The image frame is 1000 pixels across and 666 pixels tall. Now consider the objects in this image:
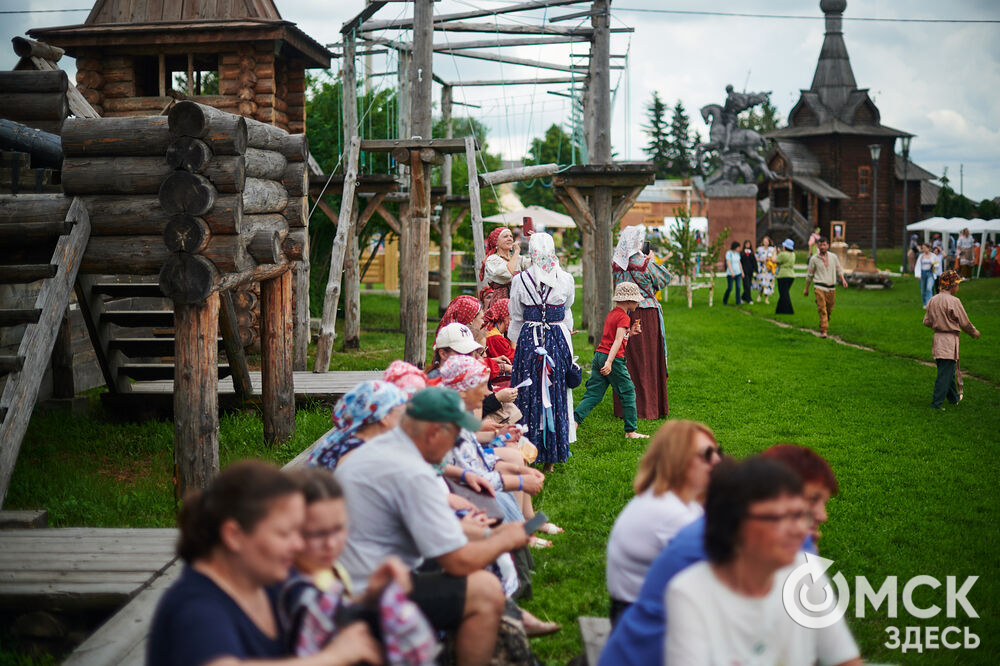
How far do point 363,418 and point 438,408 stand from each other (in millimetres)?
617

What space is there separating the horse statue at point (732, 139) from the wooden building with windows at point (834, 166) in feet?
14.8

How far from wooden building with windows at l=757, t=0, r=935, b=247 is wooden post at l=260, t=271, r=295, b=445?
1774 inches

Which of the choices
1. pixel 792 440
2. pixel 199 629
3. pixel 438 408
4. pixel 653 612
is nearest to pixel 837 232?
pixel 792 440

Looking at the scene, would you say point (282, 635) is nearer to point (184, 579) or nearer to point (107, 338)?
point (184, 579)

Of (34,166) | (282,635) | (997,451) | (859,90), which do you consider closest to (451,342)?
(282,635)

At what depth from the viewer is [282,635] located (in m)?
2.51

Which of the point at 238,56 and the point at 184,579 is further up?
the point at 238,56

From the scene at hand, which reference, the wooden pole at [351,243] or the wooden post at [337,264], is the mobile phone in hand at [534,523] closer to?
the wooden post at [337,264]

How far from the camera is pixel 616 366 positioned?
893 centimetres

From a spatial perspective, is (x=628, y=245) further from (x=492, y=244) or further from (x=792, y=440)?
(x=792, y=440)

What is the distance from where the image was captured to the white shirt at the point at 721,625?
101 inches

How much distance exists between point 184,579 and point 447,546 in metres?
1.16

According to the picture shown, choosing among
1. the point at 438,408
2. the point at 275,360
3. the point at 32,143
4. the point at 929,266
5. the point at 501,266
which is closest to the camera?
the point at 438,408

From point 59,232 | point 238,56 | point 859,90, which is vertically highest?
point 859,90
